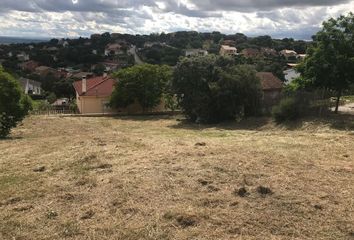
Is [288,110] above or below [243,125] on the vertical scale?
above

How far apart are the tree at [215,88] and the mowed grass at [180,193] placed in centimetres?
1432

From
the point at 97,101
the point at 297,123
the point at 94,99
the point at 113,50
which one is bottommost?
the point at 97,101

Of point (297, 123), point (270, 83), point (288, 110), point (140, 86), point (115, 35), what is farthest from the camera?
point (115, 35)

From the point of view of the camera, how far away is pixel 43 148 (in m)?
14.3

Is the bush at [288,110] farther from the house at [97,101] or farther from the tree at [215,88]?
the house at [97,101]

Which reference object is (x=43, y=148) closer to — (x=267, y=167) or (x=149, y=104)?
(x=267, y=167)

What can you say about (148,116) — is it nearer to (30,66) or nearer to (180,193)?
(180,193)

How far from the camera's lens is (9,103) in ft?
71.5

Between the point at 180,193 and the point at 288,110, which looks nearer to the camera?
the point at 180,193

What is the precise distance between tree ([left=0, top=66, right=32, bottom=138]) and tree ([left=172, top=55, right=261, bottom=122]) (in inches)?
430

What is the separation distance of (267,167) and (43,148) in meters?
7.96

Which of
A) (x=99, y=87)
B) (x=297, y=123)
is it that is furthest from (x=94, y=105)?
(x=297, y=123)

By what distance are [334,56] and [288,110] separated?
3.70 metres

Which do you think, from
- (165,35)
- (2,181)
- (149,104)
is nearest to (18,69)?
(149,104)
